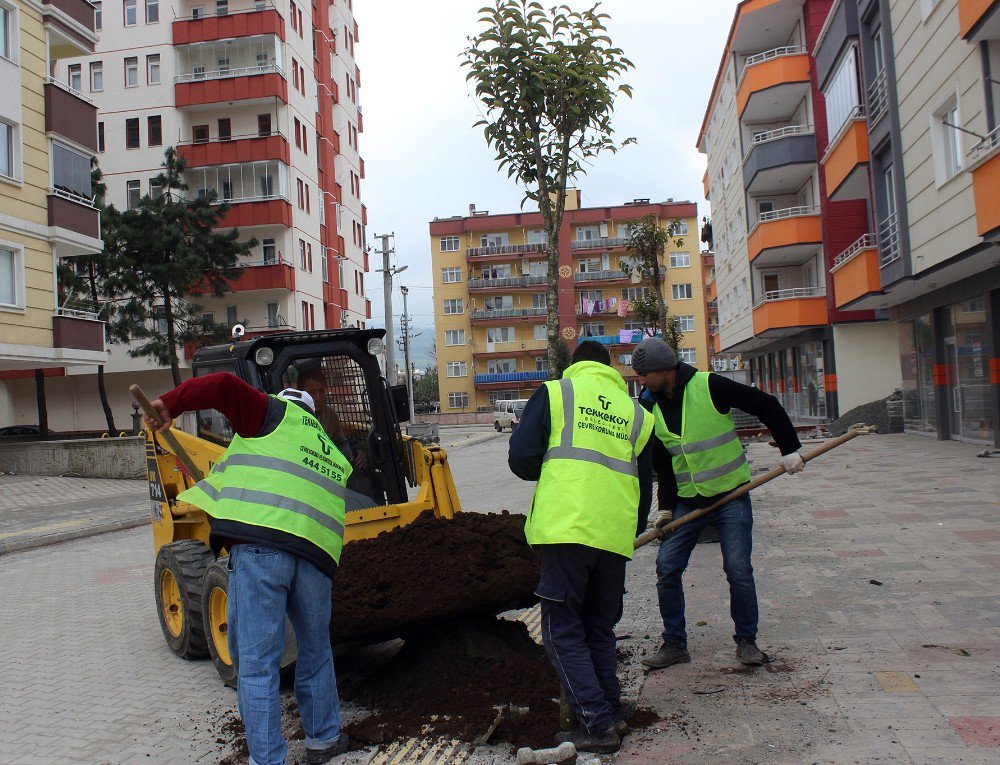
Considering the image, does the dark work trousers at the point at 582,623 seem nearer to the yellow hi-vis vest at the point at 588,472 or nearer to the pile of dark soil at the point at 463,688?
the yellow hi-vis vest at the point at 588,472

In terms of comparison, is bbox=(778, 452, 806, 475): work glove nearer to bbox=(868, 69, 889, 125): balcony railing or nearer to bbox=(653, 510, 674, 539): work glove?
bbox=(653, 510, 674, 539): work glove

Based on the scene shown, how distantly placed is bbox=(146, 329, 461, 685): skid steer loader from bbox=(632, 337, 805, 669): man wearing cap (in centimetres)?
174

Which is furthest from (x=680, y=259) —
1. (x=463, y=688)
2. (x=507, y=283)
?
(x=463, y=688)

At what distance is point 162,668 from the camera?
6156 mm

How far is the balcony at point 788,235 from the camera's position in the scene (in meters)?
29.8

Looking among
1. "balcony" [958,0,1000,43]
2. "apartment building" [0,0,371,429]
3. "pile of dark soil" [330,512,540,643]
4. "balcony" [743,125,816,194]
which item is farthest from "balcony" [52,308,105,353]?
"balcony" [743,125,816,194]

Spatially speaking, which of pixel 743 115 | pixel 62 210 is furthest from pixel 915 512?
pixel 743 115

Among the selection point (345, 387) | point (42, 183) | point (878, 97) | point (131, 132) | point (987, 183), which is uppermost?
point (131, 132)

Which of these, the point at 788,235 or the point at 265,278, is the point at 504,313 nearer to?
the point at 265,278

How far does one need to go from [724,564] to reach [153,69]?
4360 centimetres

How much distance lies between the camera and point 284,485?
4.03 metres

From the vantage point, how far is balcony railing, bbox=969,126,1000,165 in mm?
12961

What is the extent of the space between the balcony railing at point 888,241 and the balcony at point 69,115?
20.3 metres

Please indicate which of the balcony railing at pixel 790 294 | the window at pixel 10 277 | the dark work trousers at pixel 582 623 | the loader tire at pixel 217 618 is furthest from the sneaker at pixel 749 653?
the balcony railing at pixel 790 294
